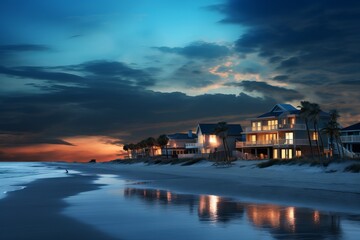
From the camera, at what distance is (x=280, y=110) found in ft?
260

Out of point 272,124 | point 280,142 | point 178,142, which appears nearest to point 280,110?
point 272,124

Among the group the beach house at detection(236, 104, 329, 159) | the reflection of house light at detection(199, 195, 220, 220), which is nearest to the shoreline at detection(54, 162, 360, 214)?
the reflection of house light at detection(199, 195, 220, 220)

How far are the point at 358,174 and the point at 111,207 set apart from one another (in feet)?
65.5

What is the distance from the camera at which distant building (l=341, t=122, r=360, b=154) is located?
69.8m

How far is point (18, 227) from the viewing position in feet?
47.2

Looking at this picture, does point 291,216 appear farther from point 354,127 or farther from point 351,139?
point 354,127

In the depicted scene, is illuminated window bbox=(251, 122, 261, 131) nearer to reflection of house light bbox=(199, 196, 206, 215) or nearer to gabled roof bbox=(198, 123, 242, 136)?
gabled roof bbox=(198, 123, 242, 136)

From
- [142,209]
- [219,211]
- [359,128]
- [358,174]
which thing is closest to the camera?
[219,211]

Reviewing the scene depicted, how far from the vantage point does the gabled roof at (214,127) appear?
323 feet

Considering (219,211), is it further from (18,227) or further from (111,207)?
(18,227)

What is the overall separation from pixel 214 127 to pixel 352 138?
3474 centimetres

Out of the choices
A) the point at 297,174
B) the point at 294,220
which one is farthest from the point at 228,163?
the point at 294,220

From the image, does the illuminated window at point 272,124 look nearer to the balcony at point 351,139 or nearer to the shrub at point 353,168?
the balcony at point 351,139

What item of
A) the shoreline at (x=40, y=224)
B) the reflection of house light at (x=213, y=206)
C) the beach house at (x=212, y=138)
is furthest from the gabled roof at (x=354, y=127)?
the shoreline at (x=40, y=224)
